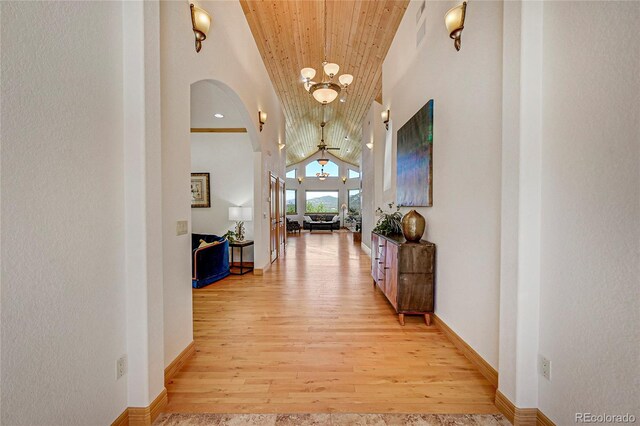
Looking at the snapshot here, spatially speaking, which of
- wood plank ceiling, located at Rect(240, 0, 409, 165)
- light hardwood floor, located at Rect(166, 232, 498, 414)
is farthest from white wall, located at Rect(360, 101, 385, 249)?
light hardwood floor, located at Rect(166, 232, 498, 414)

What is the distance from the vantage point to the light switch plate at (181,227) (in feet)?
6.93

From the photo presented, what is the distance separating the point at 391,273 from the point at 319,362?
131cm

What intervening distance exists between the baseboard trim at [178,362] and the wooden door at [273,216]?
354 cm

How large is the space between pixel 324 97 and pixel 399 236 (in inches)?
108

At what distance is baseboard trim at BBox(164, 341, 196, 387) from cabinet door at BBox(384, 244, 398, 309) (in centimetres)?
199

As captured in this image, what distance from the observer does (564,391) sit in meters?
1.42

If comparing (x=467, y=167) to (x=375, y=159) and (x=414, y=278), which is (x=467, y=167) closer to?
(x=414, y=278)

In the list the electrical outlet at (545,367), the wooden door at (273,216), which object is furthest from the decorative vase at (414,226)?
the wooden door at (273,216)

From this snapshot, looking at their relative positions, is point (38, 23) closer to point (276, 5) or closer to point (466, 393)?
point (466, 393)

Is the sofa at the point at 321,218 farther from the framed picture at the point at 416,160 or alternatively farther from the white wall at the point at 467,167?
the white wall at the point at 467,167

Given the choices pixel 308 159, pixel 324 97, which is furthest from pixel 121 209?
pixel 308 159

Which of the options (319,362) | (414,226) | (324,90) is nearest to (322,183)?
(324,90)

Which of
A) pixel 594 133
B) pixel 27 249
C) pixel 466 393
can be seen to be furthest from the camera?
pixel 466 393

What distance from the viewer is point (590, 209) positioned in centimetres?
128
